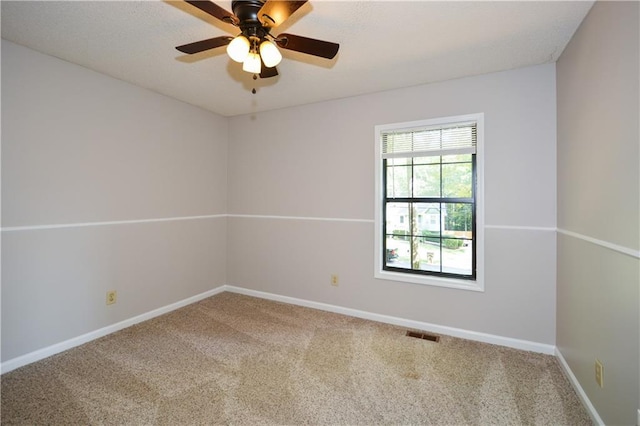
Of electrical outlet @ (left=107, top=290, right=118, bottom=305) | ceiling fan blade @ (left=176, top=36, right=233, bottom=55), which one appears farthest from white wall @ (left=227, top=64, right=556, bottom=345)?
ceiling fan blade @ (left=176, top=36, right=233, bottom=55)

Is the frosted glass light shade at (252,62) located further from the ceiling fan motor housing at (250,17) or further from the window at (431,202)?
the window at (431,202)

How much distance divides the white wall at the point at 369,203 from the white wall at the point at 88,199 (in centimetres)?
78

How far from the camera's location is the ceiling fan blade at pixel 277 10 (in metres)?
1.38

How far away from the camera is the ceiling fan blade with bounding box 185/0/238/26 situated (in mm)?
1359

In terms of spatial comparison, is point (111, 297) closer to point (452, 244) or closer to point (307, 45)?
point (307, 45)

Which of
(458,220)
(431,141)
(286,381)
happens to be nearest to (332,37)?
(431,141)

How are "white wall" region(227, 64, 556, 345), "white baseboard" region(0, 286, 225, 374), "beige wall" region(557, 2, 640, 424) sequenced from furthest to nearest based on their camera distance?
1. "white wall" region(227, 64, 556, 345)
2. "white baseboard" region(0, 286, 225, 374)
3. "beige wall" region(557, 2, 640, 424)

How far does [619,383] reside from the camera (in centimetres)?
144

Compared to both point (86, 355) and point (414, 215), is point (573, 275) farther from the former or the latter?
point (86, 355)

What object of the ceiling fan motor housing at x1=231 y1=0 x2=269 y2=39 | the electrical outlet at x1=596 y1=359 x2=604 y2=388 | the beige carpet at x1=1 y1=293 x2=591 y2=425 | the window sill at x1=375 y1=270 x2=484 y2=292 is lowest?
the beige carpet at x1=1 y1=293 x2=591 y2=425

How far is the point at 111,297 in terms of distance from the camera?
9.21 feet

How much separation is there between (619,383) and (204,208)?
3.96 m

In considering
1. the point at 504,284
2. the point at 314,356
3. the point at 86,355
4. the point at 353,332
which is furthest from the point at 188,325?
the point at 504,284

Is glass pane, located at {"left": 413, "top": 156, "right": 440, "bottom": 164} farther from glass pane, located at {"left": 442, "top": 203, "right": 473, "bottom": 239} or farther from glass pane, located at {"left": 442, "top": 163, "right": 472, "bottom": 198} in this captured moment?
glass pane, located at {"left": 442, "top": 203, "right": 473, "bottom": 239}
